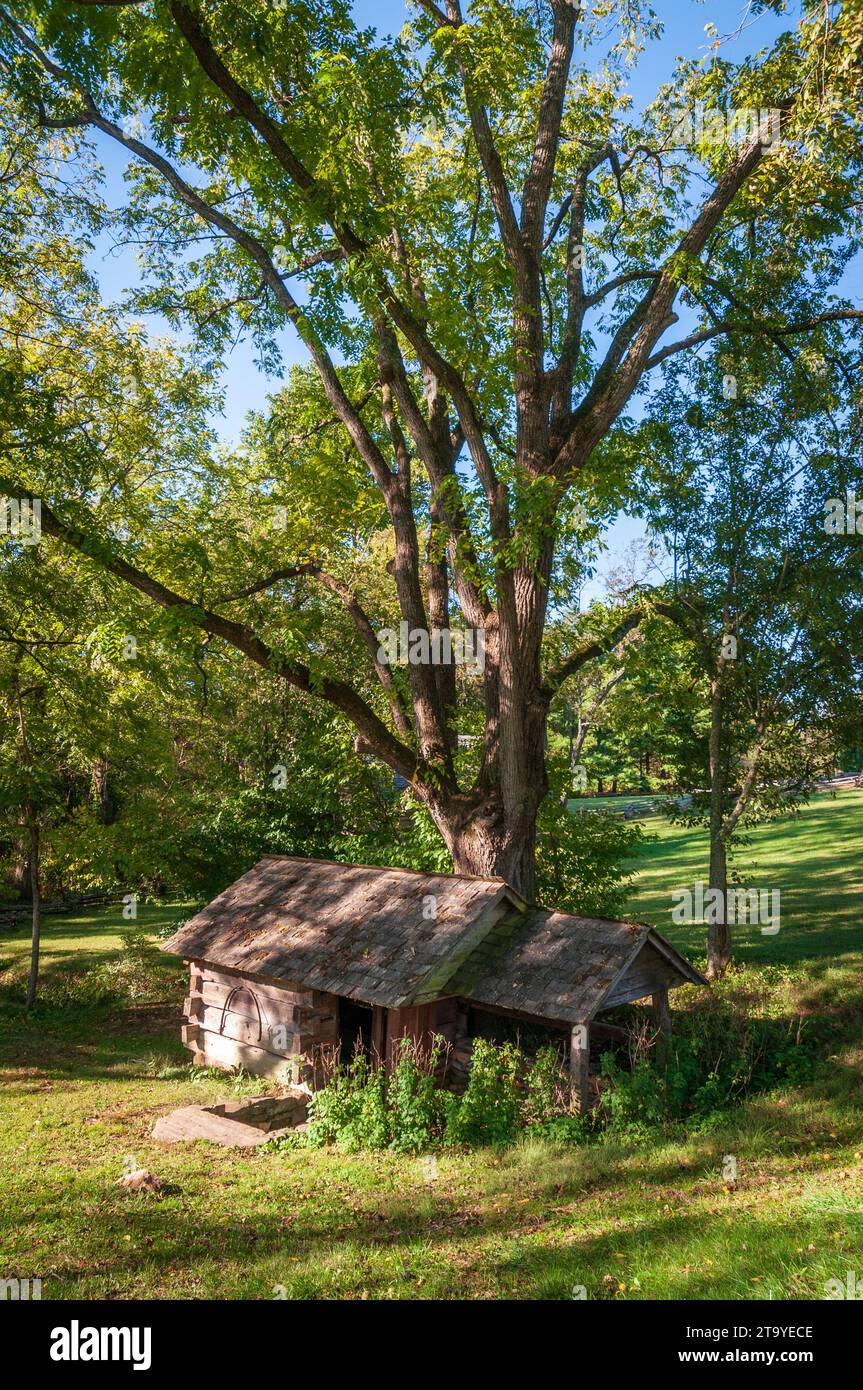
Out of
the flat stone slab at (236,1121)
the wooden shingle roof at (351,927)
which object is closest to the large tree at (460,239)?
the wooden shingle roof at (351,927)

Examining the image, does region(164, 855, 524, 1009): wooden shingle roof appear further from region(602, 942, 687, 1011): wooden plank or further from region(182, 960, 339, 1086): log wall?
region(602, 942, 687, 1011): wooden plank

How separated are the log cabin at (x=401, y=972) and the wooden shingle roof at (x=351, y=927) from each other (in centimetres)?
2

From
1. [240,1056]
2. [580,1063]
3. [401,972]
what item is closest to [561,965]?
[580,1063]

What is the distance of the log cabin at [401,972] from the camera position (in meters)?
11.5

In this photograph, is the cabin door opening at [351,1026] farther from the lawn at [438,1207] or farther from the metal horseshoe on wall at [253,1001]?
the lawn at [438,1207]

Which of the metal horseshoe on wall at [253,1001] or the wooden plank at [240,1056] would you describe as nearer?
the wooden plank at [240,1056]

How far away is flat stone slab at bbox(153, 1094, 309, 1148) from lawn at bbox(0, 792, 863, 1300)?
295mm

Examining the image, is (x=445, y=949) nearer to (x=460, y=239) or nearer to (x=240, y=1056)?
(x=240, y=1056)

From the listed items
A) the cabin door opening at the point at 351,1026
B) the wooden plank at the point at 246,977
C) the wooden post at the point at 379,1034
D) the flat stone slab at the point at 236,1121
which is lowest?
the flat stone slab at the point at 236,1121

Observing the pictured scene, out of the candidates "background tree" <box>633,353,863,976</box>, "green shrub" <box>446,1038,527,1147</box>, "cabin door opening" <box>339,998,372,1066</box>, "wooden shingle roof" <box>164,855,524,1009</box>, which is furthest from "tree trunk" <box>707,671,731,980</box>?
"green shrub" <box>446,1038,527,1147</box>

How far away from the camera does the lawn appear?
21.4 ft
